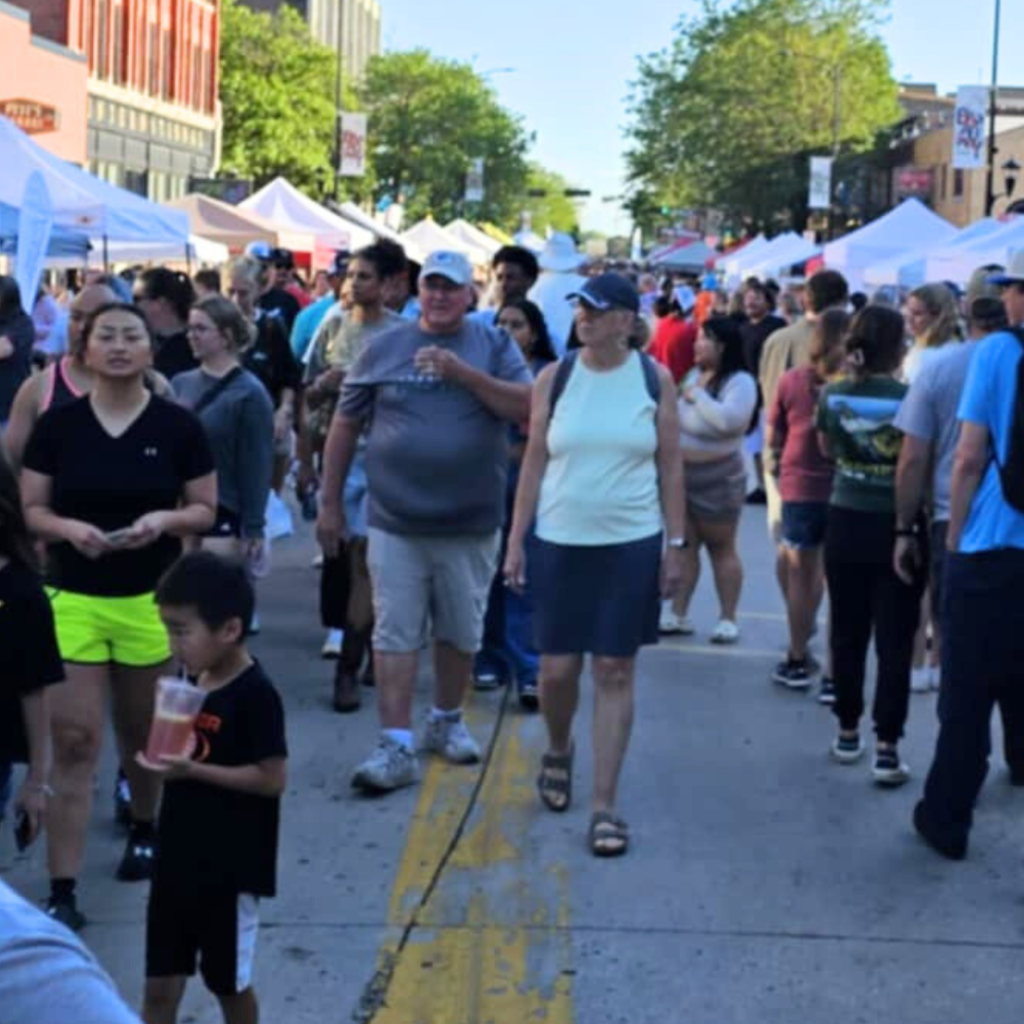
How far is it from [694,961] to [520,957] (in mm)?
472

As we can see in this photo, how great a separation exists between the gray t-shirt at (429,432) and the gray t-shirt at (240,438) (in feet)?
1.06

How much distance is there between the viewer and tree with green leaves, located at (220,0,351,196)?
68.4 metres

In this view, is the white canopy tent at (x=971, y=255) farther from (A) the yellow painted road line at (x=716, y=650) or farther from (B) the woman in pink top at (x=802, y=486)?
(B) the woman in pink top at (x=802, y=486)

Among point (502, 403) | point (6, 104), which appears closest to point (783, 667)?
point (502, 403)

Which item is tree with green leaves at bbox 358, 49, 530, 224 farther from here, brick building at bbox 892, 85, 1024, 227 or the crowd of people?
the crowd of people

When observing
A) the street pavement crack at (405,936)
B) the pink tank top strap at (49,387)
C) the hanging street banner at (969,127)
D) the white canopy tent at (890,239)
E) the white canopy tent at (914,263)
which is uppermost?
the hanging street banner at (969,127)

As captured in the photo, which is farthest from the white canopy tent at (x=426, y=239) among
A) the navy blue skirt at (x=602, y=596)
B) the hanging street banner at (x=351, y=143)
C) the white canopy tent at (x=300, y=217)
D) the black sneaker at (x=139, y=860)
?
the black sneaker at (x=139, y=860)

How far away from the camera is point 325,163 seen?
68375 mm

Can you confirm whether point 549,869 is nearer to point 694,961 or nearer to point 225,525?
point 694,961

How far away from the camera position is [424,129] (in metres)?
85.8

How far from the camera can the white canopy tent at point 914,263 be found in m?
20.4

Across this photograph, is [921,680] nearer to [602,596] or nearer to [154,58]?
[602,596]

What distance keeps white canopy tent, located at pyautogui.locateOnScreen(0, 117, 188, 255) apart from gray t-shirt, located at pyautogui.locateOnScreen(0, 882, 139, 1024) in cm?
1014

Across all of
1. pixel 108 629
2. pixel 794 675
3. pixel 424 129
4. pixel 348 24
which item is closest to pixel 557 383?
pixel 108 629
